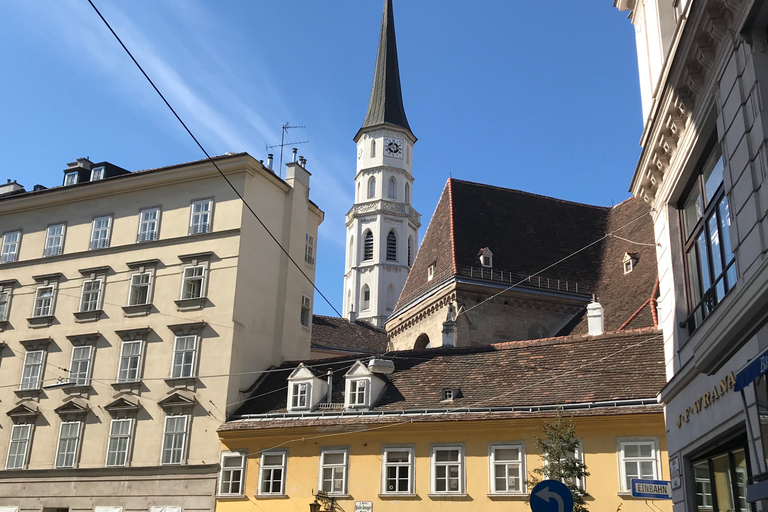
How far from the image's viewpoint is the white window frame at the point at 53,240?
32.9 m

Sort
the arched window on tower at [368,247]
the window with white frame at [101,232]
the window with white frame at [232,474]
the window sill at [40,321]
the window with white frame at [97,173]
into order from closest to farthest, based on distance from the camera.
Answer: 1. the window with white frame at [232,474]
2. the window sill at [40,321]
3. the window with white frame at [101,232]
4. the window with white frame at [97,173]
5. the arched window on tower at [368,247]

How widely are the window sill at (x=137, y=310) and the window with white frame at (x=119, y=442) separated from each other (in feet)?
12.6

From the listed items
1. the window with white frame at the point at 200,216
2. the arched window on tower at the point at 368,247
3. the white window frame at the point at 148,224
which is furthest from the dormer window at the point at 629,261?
the arched window on tower at the point at 368,247

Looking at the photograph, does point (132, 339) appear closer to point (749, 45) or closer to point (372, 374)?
point (372, 374)

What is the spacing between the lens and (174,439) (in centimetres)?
2773

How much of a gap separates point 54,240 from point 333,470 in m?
15.8

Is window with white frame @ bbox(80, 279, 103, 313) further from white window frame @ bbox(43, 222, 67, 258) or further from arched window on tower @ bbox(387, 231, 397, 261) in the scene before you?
arched window on tower @ bbox(387, 231, 397, 261)

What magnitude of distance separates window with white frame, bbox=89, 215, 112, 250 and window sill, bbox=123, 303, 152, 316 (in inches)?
124

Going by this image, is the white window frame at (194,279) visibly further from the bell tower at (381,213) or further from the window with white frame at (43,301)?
the bell tower at (381,213)

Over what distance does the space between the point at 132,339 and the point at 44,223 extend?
7428 mm

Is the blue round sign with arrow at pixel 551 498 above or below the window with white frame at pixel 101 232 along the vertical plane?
below

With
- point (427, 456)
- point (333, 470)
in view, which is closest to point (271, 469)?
point (333, 470)

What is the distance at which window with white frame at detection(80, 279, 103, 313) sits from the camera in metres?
31.2

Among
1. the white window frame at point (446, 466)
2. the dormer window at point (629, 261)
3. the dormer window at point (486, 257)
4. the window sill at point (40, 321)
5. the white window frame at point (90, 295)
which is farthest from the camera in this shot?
the dormer window at point (486, 257)
